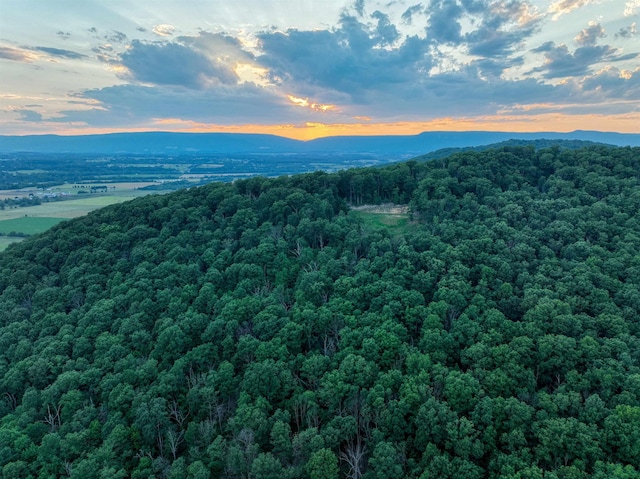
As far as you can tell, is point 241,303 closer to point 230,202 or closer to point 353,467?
point 353,467

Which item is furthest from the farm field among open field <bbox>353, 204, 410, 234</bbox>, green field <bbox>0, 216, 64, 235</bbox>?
open field <bbox>353, 204, 410, 234</bbox>

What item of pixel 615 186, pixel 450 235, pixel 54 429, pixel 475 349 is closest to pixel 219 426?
pixel 54 429

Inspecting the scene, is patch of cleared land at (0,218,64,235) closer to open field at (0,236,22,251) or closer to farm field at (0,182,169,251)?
farm field at (0,182,169,251)

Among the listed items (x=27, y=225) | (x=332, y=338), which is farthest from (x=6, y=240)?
(x=332, y=338)

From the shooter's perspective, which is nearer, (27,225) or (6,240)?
(6,240)

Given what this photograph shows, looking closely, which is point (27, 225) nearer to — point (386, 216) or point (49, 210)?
point (49, 210)

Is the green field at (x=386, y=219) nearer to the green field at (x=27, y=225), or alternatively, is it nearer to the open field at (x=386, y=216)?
the open field at (x=386, y=216)
